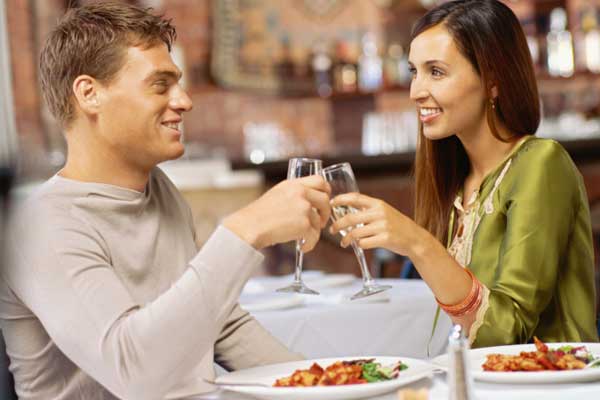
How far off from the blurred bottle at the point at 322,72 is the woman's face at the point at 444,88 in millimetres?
4959

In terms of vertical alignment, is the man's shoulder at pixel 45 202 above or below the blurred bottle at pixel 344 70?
below

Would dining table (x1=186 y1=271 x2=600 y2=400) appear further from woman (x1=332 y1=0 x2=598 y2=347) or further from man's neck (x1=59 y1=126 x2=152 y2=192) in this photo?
man's neck (x1=59 y1=126 x2=152 y2=192)

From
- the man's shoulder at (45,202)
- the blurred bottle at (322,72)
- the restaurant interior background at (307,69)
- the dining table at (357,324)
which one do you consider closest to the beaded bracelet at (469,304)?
the dining table at (357,324)

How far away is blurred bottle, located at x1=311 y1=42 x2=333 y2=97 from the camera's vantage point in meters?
6.90

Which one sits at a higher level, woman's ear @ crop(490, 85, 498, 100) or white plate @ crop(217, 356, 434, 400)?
woman's ear @ crop(490, 85, 498, 100)

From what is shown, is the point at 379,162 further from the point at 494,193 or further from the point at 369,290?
the point at 369,290

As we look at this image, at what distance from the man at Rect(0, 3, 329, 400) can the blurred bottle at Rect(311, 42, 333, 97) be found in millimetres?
5329

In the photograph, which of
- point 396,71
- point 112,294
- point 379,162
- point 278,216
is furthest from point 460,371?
point 396,71

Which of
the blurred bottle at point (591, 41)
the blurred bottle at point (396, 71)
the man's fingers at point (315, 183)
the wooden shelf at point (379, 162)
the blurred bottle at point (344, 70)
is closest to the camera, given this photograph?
the man's fingers at point (315, 183)

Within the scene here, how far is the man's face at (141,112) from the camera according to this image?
1459 mm

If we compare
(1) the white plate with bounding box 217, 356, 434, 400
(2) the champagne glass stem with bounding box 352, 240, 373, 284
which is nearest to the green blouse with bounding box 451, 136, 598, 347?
(2) the champagne glass stem with bounding box 352, 240, 373, 284

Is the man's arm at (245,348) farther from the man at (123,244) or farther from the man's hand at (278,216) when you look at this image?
the man's hand at (278,216)

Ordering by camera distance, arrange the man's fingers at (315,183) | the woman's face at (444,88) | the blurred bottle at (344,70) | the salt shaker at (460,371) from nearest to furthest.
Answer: the salt shaker at (460,371)
the man's fingers at (315,183)
the woman's face at (444,88)
the blurred bottle at (344,70)

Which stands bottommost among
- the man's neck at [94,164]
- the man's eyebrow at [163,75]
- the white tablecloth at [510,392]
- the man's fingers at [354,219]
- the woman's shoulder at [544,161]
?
the white tablecloth at [510,392]
